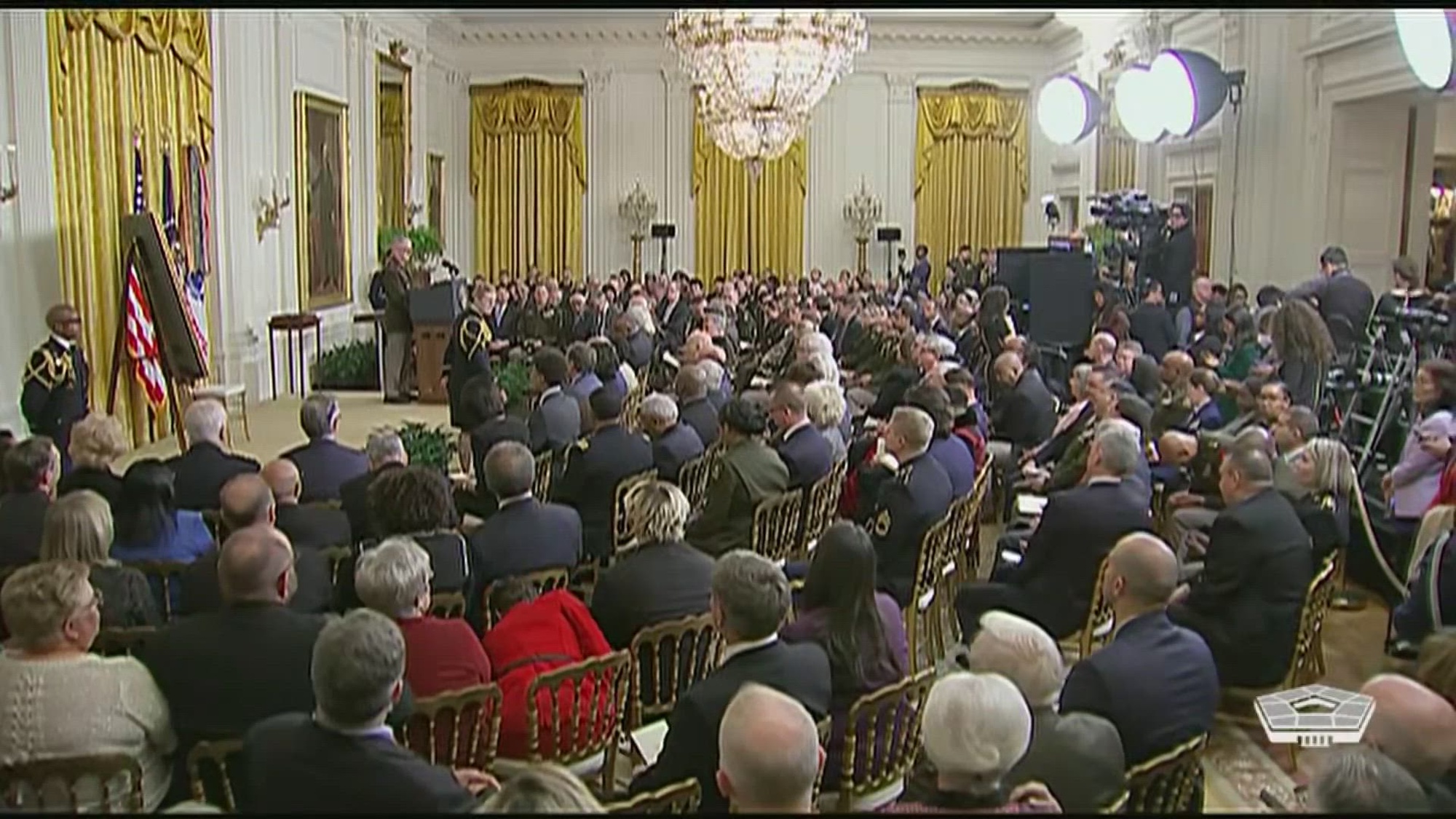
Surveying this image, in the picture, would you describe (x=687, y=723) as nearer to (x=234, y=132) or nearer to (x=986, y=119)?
(x=234, y=132)

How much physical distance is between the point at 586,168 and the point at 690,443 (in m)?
15.1

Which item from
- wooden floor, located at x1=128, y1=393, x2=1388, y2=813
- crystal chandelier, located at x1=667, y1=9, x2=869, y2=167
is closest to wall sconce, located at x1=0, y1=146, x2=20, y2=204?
wooden floor, located at x1=128, y1=393, x2=1388, y2=813

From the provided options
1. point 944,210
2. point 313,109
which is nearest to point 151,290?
point 313,109

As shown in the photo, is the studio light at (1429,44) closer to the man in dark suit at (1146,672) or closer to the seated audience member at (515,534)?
the man in dark suit at (1146,672)

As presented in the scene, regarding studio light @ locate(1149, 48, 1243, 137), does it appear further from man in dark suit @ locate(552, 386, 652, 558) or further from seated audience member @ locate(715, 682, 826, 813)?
seated audience member @ locate(715, 682, 826, 813)

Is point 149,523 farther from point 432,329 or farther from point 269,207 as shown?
point 269,207

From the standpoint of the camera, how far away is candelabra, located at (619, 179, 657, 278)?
2106cm

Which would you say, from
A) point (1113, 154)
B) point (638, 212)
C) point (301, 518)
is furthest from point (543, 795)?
point (638, 212)

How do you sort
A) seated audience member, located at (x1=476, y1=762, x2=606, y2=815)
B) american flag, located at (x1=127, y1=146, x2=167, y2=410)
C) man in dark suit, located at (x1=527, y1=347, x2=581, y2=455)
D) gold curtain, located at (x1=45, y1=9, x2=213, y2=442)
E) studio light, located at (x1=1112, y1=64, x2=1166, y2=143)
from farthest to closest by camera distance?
studio light, located at (x1=1112, y1=64, x2=1166, y2=143) → american flag, located at (x1=127, y1=146, x2=167, y2=410) → gold curtain, located at (x1=45, y1=9, x2=213, y2=442) → man in dark suit, located at (x1=527, y1=347, x2=581, y2=455) → seated audience member, located at (x1=476, y1=762, x2=606, y2=815)

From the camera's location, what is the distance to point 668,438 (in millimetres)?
6535

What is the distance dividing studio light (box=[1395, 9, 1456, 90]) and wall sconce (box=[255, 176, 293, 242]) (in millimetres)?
10097

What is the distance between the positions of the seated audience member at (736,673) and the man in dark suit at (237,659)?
2.13 feet

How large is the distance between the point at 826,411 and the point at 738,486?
1.16 meters

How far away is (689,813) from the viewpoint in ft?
9.22
